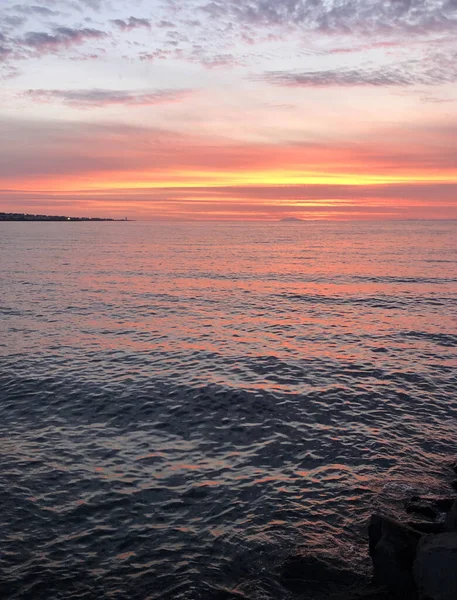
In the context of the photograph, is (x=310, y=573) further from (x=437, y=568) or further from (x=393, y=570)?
(x=437, y=568)

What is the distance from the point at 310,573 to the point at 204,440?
868 centimetres

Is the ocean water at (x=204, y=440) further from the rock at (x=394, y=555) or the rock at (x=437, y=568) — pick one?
the rock at (x=437, y=568)

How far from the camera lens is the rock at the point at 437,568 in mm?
10898

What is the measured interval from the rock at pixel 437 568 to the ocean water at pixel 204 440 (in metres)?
2.60

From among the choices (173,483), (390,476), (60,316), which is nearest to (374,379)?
(390,476)

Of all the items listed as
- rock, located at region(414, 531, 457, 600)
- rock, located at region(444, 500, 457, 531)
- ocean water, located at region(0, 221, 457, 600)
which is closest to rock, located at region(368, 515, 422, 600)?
Answer: rock, located at region(414, 531, 457, 600)

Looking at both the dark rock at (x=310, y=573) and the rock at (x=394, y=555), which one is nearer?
the rock at (x=394, y=555)

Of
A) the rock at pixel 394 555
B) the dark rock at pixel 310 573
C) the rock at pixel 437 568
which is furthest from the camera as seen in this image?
the dark rock at pixel 310 573

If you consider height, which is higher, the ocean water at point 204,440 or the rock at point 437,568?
the rock at point 437,568

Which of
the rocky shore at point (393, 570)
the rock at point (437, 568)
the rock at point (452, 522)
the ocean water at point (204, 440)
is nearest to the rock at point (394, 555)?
the rocky shore at point (393, 570)

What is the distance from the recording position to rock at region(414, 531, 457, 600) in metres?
10.9

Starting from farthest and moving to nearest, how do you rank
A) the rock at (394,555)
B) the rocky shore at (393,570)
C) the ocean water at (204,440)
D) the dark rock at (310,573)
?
the ocean water at (204,440), the dark rock at (310,573), the rock at (394,555), the rocky shore at (393,570)

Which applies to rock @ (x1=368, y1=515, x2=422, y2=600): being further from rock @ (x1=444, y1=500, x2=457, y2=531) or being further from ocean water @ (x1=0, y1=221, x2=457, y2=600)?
ocean water @ (x1=0, y1=221, x2=457, y2=600)

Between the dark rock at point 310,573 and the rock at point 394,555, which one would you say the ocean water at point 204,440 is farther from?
the rock at point 394,555
